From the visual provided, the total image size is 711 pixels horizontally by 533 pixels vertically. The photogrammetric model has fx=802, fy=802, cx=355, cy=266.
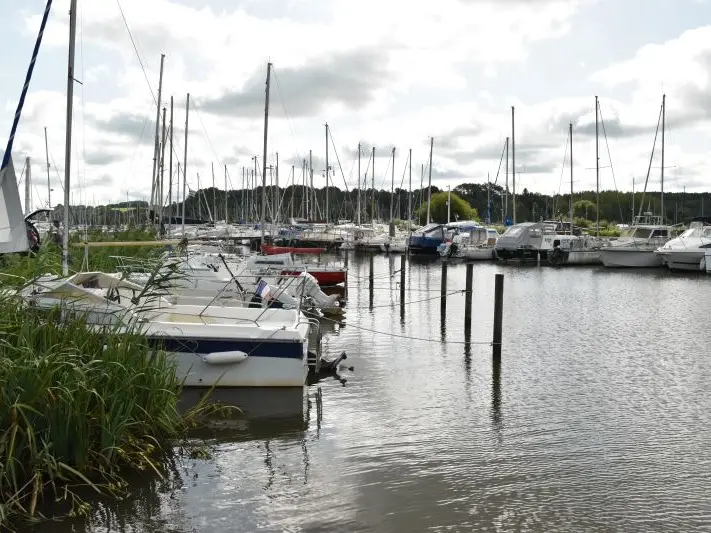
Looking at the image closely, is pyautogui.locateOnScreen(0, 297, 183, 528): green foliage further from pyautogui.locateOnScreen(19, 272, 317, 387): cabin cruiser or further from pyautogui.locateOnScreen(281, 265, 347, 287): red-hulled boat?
pyautogui.locateOnScreen(281, 265, 347, 287): red-hulled boat

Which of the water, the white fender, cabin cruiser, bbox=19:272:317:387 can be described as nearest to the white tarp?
cabin cruiser, bbox=19:272:317:387

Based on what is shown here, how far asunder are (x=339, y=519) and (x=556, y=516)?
2607mm

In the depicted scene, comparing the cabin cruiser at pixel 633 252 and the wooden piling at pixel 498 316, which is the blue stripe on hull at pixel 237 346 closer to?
the wooden piling at pixel 498 316

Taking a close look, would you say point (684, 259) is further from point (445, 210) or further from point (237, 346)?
point (445, 210)

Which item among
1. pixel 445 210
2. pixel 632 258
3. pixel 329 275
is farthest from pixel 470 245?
pixel 445 210

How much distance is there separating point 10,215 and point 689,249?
47.9 metres

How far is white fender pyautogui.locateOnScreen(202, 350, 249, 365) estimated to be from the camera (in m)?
14.2

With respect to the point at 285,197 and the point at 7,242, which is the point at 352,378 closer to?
the point at 7,242

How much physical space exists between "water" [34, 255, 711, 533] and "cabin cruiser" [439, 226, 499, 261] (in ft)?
149

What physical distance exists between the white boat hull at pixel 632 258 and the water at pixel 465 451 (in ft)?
117

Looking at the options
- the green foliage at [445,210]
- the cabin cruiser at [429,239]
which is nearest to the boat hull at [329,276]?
the cabin cruiser at [429,239]

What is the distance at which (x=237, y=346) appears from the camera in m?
14.4

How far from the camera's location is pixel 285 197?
10325 cm

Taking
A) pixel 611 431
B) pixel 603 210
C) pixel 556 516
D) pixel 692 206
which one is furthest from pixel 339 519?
pixel 692 206
